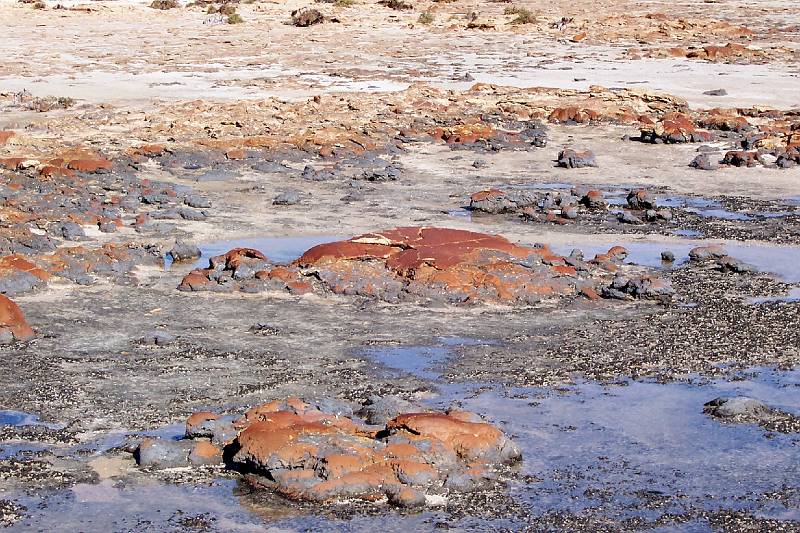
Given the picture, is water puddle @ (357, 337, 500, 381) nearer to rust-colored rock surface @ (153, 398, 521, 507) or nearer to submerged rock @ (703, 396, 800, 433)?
rust-colored rock surface @ (153, 398, 521, 507)

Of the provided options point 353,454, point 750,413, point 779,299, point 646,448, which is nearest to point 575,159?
point 779,299

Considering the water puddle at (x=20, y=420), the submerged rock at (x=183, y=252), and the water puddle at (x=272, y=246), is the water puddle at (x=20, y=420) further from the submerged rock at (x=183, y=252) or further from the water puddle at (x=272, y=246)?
the submerged rock at (x=183, y=252)

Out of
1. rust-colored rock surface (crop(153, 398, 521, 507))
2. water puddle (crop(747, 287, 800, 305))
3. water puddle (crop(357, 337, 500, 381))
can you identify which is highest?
rust-colored rock surface (crop(153, 398, 521, 507))

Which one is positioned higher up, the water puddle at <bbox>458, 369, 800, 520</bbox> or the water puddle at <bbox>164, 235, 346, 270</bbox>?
the water puddle at <bbox>458, 369, 800, 520</bbox>

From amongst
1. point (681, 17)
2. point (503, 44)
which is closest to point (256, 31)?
point (503, 44)

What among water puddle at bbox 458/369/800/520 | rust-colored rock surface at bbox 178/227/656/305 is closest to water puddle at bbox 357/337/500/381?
water puddle at bbox 458/369/800/520

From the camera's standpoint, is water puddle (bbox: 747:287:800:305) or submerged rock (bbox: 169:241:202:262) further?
submerged rock (bbox: 169:241:202:262)

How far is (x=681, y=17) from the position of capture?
1324 inches

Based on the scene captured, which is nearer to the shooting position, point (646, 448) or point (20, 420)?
point (646, 448)

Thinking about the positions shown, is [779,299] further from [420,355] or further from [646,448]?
[646,448]

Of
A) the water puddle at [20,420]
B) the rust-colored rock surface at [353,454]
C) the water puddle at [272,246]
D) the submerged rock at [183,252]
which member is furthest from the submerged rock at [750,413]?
the submerged rock at [183,252]

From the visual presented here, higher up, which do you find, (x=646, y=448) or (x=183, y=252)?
(x=646, y=448)

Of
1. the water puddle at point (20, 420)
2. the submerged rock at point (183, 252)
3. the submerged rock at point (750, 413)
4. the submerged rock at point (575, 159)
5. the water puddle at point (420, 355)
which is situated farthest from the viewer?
the submerged rock at point (575, 159)

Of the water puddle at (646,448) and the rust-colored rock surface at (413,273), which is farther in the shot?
the rust-colored rock surface at (413,273)
